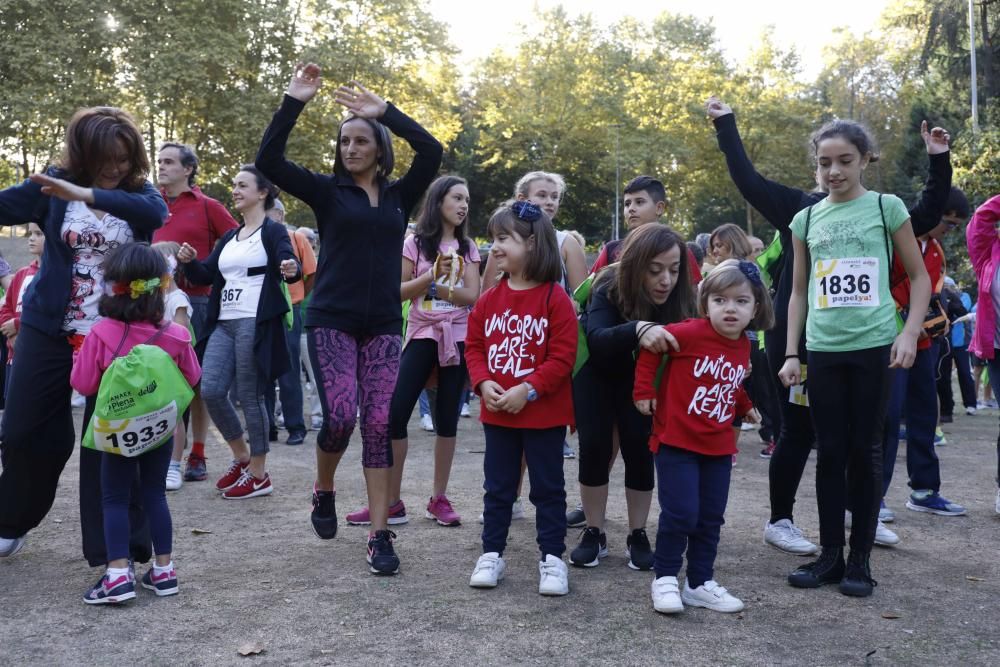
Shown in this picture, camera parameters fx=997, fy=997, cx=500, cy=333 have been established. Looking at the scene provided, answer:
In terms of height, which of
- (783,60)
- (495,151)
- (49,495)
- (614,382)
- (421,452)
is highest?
(783,60)

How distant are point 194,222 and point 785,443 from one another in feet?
14.2

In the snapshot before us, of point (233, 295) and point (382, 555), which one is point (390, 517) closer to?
point (382, 555)

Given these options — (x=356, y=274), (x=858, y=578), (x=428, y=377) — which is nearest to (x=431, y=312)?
(x=428, y=377)

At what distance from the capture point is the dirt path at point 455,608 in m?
3.44

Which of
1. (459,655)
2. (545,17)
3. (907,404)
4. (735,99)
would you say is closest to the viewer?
(459,655)

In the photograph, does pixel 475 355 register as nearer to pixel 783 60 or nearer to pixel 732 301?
pixel 732 301

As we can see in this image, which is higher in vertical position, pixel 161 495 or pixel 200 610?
pixel 161 495

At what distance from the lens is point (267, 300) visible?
21.3 feet

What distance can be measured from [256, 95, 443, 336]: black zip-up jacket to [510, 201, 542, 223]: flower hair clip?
502 mm

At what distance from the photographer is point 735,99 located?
133 feet

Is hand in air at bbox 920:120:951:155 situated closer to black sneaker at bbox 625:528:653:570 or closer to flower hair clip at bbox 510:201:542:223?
flower hair clip at bbox 510:201:542:223

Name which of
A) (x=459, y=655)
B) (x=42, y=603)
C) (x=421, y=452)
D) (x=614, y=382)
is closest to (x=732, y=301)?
(x=614, y=382)

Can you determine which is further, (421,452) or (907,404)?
(421,452)

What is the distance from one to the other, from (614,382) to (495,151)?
41140mm
